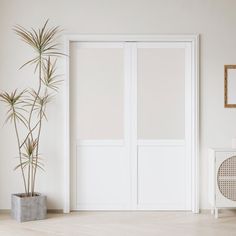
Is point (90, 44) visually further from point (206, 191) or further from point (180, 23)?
point (206, 191)

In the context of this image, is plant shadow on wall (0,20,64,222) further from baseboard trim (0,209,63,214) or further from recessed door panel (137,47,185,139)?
recessed door panel (137,47,185,139)

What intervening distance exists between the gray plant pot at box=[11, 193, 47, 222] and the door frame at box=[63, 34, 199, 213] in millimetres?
359

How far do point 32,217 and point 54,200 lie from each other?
1.40 ft

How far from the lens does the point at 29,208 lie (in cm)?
512

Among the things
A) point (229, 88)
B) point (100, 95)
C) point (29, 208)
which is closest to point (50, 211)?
point (29, 208)

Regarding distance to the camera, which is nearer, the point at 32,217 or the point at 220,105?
the point at 32,217

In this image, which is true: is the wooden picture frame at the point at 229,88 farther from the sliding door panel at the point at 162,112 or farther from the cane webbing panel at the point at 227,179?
the cane webbing panel at the point at 227,179

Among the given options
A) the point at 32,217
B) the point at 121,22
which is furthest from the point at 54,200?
the point at 121,22

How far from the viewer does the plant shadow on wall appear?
5320mm

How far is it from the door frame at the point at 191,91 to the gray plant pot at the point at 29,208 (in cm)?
36

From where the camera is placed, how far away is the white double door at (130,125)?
5547mm

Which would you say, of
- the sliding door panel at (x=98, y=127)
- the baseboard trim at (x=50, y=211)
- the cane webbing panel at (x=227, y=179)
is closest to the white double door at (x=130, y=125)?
the sliding door panel at (x=98, y=127)

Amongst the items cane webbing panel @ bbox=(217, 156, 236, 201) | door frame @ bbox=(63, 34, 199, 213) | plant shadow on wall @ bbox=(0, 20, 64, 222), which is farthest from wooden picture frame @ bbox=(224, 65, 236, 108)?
plant shadow on wall @ bbox=(0, 20, 64, 222)

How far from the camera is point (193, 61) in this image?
5461 millimetres
